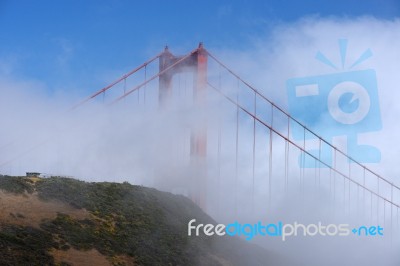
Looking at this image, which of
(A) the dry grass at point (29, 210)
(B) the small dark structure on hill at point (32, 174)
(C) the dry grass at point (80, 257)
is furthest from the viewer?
(B) the small dark structure on hill at point (32, 174)

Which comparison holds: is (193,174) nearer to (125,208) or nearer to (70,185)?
(125,208)

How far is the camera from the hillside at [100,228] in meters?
36.2

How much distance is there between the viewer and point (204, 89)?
6144 centimetres

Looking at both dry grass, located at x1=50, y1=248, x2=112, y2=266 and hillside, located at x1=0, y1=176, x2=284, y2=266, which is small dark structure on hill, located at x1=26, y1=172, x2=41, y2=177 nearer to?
hillside, located at x1=0, y1=176, x2=284, y2=266

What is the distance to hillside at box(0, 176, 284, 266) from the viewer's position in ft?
119

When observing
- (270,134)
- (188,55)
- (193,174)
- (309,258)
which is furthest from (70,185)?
(309,258)

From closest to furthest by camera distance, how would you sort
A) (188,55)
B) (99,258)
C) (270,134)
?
(99,258) < (188,55) < (270,134)

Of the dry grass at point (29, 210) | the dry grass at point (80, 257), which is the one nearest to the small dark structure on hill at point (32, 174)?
the dry grass at point (29, 210)

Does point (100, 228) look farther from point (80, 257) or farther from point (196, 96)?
point (196, 96)

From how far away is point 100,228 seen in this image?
43750 mm

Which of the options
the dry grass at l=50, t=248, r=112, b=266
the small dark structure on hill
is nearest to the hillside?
the dry grass at l=50, t=248, r=112, b=266

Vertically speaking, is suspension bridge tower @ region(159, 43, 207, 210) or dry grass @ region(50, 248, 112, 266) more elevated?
suspension bridge tower @ region(159, 43, 207, 210)

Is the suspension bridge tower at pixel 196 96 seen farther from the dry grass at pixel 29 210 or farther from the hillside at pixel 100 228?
the dry grass at pixel 29 210

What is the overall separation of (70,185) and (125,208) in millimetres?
5303
